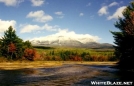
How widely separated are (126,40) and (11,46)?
52.2 metres

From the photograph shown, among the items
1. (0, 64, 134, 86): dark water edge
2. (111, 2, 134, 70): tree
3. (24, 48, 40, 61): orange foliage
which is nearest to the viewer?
(0, 64, 134, 86): dark water edge

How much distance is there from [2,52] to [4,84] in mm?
61583

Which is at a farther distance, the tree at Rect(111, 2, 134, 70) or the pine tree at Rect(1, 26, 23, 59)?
the pine tree at Rect(1, 26, 23, 59)

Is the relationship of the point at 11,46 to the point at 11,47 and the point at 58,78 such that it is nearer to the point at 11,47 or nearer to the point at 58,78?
the point at 11,47

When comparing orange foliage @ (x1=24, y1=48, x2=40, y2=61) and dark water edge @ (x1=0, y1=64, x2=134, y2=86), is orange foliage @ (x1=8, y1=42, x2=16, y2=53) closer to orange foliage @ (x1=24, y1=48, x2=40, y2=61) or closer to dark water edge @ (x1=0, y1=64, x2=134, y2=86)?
orange foliage @ (x1=24, y1=48, x2=40, y2=61)

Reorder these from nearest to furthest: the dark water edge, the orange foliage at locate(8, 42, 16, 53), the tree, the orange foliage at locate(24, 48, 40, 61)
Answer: the dark water edge
the tree
the orange foliage at locate(8, 42, 16, 53)
the orange foliage at locate(24, 48, 40, 61)

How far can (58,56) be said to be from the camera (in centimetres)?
11738

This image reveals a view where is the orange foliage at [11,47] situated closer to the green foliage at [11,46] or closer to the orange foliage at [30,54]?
the green foliage at [11,46]

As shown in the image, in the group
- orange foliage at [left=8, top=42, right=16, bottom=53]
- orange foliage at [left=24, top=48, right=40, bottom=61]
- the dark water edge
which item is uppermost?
orange foliage at [left=8, top=42, right=16, bottom=53]

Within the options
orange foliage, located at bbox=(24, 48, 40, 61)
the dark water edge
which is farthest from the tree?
orange foliage, located at bbox=(24, 48, 40, 61)

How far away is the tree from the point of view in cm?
5480

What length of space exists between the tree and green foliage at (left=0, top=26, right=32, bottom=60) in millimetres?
44826

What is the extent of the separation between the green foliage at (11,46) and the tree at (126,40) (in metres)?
44.8

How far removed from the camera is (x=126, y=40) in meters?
58.1
